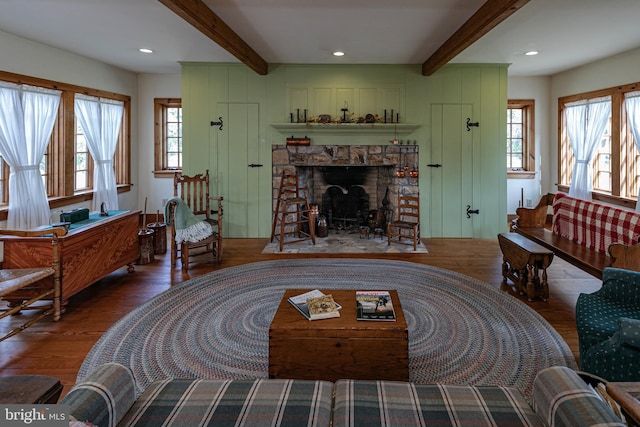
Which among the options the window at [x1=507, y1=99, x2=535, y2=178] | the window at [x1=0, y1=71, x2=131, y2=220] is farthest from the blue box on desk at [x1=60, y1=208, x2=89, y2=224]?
the window at [x1=507, y1=99, x2=535, y2=178]

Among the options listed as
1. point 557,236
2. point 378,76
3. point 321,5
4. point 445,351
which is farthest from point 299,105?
point 445,351

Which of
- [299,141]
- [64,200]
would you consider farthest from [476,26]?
[64,200]

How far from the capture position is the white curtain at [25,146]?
434 cm

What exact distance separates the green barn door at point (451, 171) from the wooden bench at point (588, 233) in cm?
161

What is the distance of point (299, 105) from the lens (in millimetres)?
5840

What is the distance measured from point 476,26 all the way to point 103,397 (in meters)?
4.10

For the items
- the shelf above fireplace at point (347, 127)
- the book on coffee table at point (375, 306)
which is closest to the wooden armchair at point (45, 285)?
the book on coffee table at point (375, 306)

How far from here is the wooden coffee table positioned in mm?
1992

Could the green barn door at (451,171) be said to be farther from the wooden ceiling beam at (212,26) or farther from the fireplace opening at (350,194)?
the wooden ceiling beam at (212,26)

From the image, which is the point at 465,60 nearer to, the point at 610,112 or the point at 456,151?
the point at 456,151

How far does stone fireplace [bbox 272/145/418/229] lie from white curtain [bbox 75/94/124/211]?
100 inches

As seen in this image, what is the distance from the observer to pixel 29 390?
1267 mm

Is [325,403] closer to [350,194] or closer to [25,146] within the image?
[25,146]

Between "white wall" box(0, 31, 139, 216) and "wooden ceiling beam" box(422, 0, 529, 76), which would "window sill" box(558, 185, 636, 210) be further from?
"white wall" box(0, 31, 139, 216)
